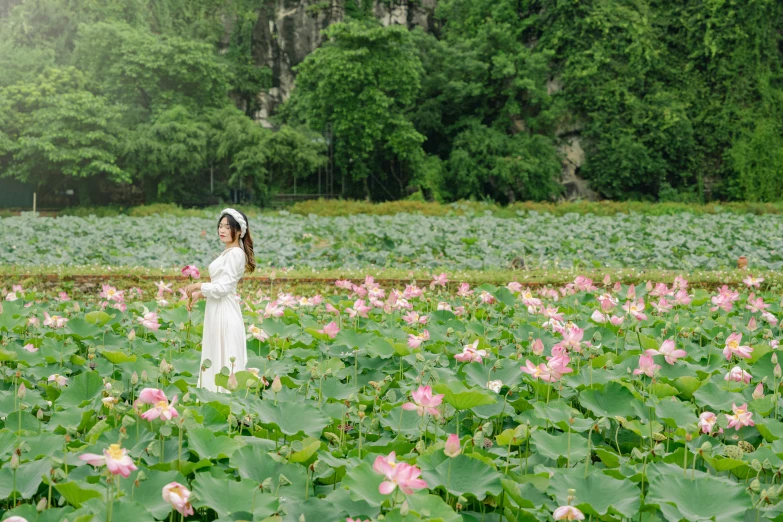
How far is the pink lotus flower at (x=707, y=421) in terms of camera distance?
8.13ft

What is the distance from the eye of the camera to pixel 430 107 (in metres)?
27.2

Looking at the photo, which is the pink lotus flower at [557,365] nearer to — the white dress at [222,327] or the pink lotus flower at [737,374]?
the pink lotus flower at [737,374]

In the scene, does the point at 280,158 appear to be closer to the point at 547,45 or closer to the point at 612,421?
the point at 547,45

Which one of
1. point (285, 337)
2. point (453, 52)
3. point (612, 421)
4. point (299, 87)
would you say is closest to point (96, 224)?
point (285, 337)

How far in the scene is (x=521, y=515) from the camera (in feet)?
6.93

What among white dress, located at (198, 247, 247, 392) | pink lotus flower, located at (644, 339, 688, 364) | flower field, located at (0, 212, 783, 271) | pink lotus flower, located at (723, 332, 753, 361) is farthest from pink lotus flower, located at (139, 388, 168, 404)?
flower field, located at (0, 212, 783, 271)

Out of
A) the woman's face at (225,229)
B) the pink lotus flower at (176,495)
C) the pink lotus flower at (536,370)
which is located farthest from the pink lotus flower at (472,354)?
the pink lotus flower at (176,495)

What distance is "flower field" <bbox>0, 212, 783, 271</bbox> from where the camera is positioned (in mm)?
10070

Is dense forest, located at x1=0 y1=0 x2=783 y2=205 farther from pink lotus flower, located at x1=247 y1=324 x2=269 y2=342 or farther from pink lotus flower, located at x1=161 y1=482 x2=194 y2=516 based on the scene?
pink lotus flower, located at x1=161 y1=482 x2=194 y2=516

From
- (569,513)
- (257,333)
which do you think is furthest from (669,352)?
(257,333)

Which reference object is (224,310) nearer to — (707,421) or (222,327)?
(222,327)

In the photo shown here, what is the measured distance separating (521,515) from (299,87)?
26.0 metres

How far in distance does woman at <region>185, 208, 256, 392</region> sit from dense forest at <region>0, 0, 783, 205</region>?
768 inches

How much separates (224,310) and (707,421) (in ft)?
7.38
